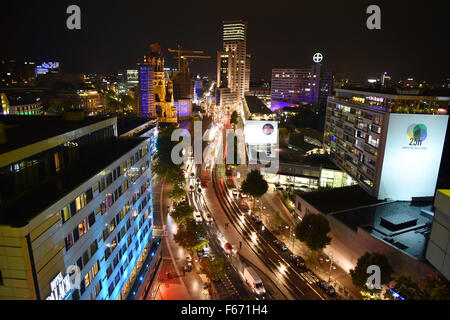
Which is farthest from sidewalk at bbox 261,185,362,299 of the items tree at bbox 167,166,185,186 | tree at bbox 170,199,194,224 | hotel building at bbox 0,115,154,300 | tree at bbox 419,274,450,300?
hotel building at bbox 0,115,154,300

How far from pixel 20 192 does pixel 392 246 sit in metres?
25.5

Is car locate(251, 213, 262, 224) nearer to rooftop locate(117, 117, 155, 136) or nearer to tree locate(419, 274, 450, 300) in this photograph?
tree locate(419, 274, 450, 300)

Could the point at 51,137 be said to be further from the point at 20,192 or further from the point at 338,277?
the point at 338,277

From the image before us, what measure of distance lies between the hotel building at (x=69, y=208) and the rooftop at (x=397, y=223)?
20.2m

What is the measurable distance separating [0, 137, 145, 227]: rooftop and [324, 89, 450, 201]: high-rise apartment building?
27225 mm

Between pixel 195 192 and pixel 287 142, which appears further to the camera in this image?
pixel 287 142

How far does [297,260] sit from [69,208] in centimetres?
2137

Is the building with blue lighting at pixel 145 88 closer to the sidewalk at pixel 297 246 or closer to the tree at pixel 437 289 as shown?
the sidewalk at pixel 297 246

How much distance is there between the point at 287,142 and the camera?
7188 centimetres

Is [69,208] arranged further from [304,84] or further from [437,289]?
[304,84]

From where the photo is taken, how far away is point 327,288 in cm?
2477

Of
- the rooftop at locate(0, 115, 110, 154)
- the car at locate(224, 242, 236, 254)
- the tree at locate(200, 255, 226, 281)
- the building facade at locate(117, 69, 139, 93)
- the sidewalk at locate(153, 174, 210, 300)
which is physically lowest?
the sidewalk at locate(153, 174, 210, 300)

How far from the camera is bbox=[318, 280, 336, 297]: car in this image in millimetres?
24448
